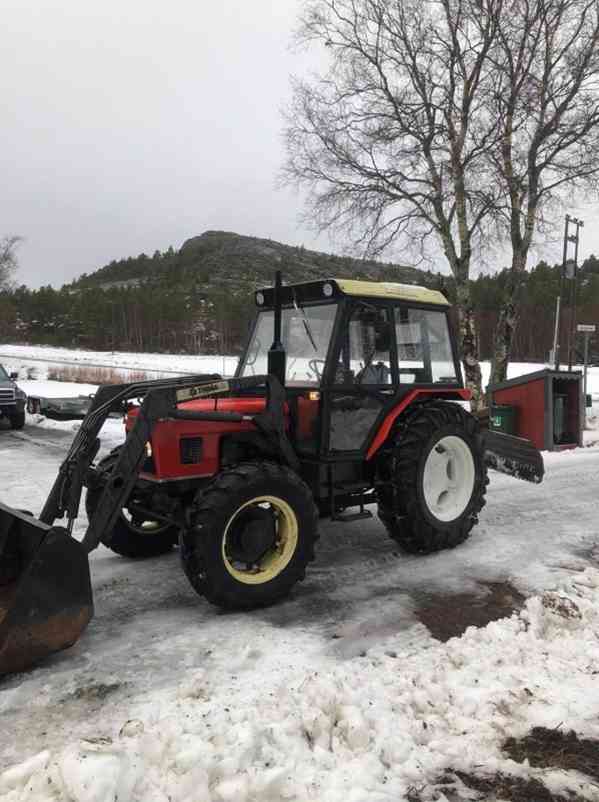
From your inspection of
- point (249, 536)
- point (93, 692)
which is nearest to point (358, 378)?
point (249, 536)

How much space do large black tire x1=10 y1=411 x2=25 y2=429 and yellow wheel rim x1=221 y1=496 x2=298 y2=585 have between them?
10.6 m

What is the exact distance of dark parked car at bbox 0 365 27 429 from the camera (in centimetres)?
1290

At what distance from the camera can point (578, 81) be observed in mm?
12086

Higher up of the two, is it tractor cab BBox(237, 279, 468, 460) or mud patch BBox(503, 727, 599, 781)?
tractor cab BBox(237, 279, 468, 460)

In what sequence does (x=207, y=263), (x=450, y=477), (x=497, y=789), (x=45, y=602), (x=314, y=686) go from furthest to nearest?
(x=207, y=263)
(x=450, y=477)
(x=45, y=602)
(x=314, y=686)
(x=497, y=789)

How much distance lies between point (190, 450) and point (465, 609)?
2.02 m

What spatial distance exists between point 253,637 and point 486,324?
217 ft

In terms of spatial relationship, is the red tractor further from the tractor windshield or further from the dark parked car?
the dark parked car

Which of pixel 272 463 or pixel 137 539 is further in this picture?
pixel 137 539

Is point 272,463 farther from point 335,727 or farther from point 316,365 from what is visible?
point 335,727

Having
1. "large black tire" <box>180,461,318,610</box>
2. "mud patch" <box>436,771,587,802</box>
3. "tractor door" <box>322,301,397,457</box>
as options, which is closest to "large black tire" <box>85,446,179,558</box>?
"large black tire" <box>180,461,318,610</box>

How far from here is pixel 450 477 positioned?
5.41 metres

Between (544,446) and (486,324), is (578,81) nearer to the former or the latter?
(544,446)

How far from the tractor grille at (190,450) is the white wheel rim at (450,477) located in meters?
1.99
